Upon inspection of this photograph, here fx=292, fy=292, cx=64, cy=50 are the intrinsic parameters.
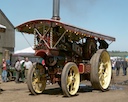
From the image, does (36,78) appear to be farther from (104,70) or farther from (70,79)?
(104,70)

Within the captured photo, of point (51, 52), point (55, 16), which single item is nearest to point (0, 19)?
point (55, 16)

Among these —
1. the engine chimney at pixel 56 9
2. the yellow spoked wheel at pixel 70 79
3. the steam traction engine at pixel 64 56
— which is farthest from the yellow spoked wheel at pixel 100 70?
the engine chimney at pixel 56 9

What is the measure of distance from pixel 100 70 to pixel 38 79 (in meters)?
2.39

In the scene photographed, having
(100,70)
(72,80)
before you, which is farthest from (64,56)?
(100,70)

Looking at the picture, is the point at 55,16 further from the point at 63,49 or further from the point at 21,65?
the point at 21,65

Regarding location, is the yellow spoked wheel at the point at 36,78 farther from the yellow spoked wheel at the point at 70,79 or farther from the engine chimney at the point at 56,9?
the engine chimney at the point at 56,9

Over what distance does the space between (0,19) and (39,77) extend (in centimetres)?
1444

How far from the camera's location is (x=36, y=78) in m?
10.1

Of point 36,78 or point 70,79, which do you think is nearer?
point 70,79

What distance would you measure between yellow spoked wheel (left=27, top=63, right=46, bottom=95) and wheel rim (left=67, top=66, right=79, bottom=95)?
1188 mm

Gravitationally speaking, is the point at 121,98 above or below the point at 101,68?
below

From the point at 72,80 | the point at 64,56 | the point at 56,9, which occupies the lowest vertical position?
the point at 72,80

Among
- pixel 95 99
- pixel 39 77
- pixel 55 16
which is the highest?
pixel 55 16

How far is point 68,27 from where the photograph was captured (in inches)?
354
